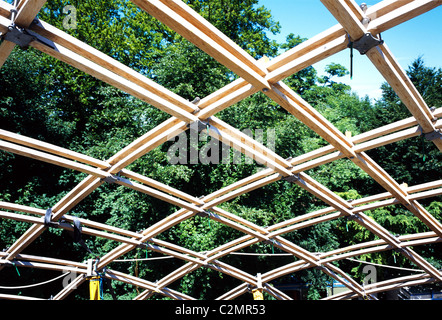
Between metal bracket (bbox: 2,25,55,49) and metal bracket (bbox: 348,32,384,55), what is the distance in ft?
11.2

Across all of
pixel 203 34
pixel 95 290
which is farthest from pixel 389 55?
pixel 95 290

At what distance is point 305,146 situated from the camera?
1798cm

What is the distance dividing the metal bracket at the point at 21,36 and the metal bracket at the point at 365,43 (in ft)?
11.2

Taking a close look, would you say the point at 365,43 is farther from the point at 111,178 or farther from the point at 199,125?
the point at 111,178

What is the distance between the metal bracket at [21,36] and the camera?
3877 millimetres

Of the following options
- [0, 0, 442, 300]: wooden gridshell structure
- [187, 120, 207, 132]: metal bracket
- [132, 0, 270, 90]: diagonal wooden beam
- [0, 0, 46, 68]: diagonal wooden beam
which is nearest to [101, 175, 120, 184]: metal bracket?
[0, 0, 442, 300]: wooden gridshell structure

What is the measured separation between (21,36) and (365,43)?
3708 millimetres

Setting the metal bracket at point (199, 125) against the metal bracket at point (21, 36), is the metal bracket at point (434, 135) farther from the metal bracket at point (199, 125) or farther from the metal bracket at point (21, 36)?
the metal bracket at point (21, 36)

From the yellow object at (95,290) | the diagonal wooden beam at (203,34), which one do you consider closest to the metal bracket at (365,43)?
the diagonal wooden beam at (203,34)

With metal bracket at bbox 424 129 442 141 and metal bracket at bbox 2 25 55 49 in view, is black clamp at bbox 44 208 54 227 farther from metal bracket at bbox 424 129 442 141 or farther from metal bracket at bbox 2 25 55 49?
metal bracket at bbox 424 129 442 141

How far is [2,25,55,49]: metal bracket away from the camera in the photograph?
388 centimetres

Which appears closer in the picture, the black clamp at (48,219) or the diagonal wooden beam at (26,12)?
the diagonal wooden beam at (26,12)

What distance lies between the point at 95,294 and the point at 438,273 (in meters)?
9.99

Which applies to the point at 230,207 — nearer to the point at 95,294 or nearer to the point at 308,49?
the point at 95,294
